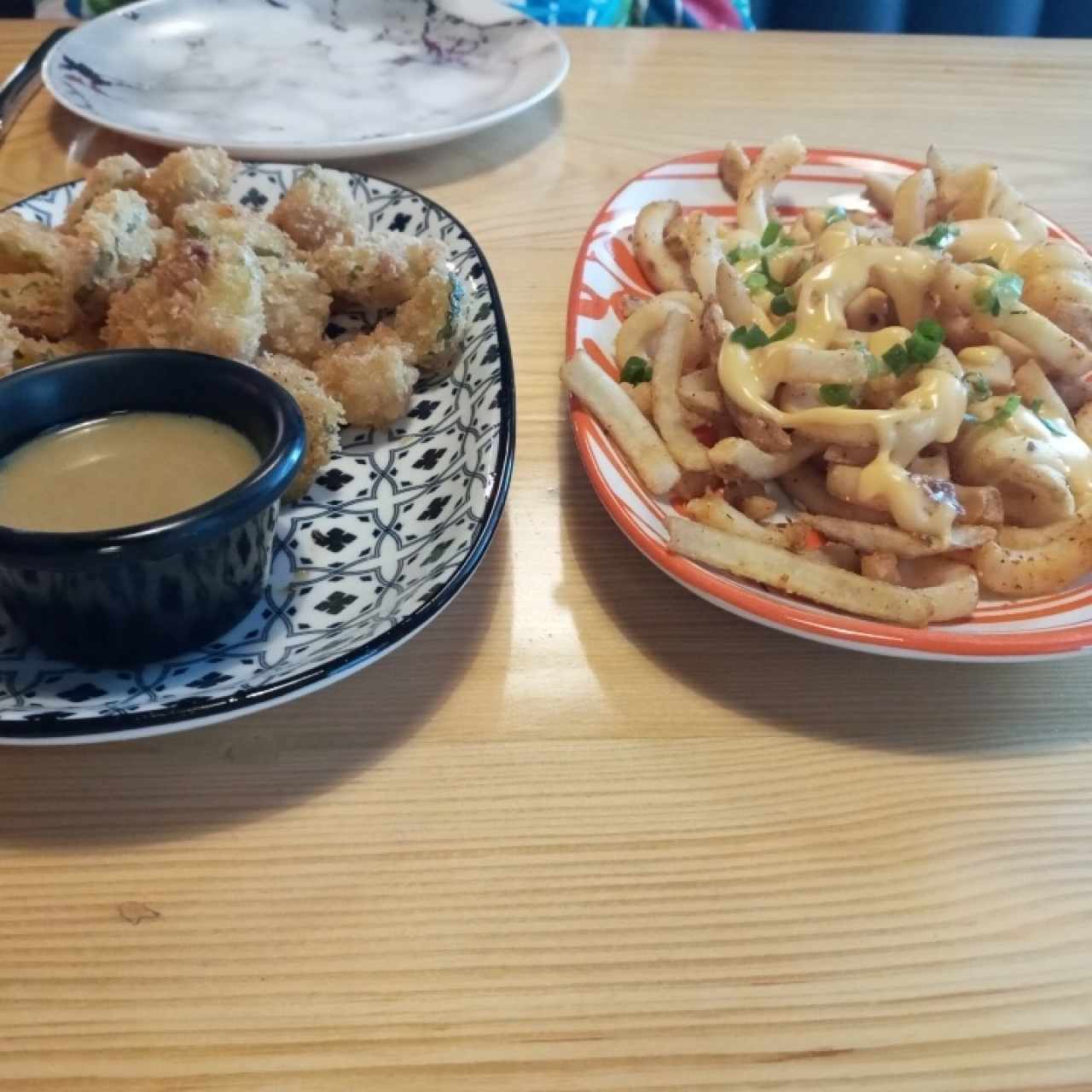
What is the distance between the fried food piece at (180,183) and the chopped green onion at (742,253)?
0.73 metres

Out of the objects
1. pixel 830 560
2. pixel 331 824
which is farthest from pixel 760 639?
pixel 331 824

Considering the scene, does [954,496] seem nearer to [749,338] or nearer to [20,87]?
[749,338]

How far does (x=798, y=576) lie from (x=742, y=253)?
0.60 meters

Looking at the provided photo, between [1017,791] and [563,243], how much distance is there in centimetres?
119

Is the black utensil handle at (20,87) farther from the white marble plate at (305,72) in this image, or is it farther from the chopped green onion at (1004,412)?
the chopped green onion at (1004,412)

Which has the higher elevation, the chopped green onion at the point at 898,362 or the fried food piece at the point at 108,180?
the fried food piece at the point at 108,180

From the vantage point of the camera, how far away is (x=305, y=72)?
217 cm

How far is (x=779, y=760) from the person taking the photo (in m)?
0.96

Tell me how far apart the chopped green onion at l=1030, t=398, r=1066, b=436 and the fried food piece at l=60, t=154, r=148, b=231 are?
120cm

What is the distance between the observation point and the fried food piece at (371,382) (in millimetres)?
1229

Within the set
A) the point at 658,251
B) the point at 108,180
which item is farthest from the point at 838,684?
the point at 108,180

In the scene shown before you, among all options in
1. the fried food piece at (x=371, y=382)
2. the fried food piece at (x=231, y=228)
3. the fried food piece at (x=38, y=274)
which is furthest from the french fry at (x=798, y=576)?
the fried food piece at (x=38, y=274)

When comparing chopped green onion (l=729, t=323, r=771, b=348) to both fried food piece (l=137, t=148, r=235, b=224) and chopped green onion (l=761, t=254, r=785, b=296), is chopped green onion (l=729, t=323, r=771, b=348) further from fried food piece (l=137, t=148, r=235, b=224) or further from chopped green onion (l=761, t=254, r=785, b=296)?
fried food piece (l=137, t=148, r=235, b=224)

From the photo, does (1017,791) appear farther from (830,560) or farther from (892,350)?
(892,350)
